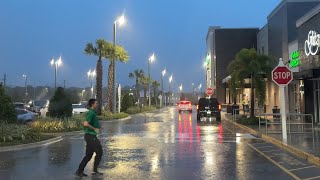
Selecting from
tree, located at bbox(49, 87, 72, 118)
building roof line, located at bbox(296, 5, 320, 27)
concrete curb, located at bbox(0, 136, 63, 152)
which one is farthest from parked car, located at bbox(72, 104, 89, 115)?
building roof line, located at bbox(296, 5, 320, 27)

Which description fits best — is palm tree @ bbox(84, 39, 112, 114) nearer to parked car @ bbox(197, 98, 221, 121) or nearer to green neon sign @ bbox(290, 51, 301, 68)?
parked car @ bbox(197, 98, 221, 121)

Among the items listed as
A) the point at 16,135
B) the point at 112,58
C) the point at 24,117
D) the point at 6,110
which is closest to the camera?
the point at 16,135

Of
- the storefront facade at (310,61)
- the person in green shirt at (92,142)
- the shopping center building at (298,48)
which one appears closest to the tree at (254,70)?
the shopping center building at (298,48)

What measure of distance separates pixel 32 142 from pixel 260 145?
9.35m

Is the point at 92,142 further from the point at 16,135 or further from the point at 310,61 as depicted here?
the point at 310,61

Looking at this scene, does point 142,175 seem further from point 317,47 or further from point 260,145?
point 317,47

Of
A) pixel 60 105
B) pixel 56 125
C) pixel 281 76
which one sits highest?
pixel 281 76

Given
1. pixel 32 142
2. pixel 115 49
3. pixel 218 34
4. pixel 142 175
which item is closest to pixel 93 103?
pixel 142 175

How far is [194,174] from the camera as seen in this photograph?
1085 cm

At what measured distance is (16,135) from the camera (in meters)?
18.5

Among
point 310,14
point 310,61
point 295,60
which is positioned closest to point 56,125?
point 310,61

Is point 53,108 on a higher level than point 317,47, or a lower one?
lower

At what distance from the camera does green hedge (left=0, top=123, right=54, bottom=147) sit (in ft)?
58.5

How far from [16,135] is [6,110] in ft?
4.88
